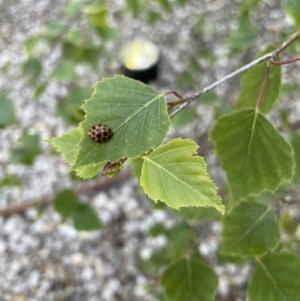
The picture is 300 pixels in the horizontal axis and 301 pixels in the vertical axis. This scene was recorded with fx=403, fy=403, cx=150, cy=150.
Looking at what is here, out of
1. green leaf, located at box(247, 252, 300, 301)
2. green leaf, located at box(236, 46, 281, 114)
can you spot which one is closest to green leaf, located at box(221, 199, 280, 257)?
green leaf, located at box(247, 252, 300, 301)

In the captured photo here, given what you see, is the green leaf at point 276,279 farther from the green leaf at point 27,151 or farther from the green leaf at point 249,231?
the green leaf at point 27,151

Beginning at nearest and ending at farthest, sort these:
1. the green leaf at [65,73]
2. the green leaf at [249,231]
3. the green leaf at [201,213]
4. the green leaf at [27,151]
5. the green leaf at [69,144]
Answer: the green leaf at [69,144] < the green leaf at [249,231] < the green leaf at [201,213] < the green leaf at [65,73] < the green leaf at [27,151]

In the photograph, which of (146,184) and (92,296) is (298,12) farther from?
(92,296)

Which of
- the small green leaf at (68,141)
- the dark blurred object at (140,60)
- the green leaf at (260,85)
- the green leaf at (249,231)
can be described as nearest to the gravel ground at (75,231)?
the dark blurred object at (140,60)

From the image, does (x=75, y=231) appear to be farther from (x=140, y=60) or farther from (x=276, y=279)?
(x=276, y=279)

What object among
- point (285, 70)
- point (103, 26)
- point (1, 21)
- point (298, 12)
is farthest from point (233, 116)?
point (1, 21)

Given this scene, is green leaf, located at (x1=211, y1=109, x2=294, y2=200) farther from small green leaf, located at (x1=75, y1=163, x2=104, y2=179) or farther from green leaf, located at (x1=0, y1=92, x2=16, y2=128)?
green leaf, located at (x1=0, y1=92, x2=16, y2=128)
